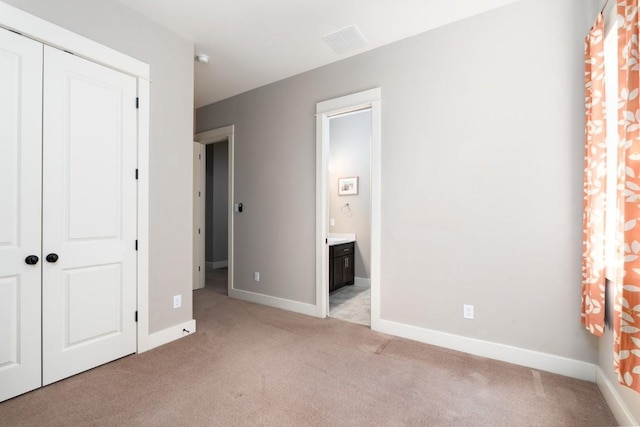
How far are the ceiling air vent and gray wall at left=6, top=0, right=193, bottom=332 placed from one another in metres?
1.40

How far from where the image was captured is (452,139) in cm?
263

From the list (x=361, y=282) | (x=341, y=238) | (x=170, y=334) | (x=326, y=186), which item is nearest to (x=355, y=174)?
(x=341, y=238)

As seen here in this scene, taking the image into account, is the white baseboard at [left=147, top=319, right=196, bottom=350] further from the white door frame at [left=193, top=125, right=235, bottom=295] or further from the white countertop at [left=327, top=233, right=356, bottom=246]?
the white countertop at [left=327, top=233, right=356, bottom=246]

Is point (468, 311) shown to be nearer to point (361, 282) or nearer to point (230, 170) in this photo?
point (361, 282)

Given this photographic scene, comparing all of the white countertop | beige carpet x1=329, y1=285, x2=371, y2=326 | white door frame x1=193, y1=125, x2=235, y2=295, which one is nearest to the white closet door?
white door frame x1=193, y1=125, x2=235, y2=295

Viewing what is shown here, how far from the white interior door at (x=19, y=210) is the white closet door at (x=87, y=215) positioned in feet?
0.18

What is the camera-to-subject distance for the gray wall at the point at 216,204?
6.66 meters

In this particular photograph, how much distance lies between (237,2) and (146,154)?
1463mm

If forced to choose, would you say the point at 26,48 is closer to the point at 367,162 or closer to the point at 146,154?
the point at 146,154

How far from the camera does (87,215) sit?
223cm

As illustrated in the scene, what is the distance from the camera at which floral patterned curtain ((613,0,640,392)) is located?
126 cm

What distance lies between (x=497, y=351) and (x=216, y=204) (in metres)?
5.93

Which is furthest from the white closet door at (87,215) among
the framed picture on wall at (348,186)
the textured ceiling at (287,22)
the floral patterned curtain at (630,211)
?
the framed picture on wall at (348,186)

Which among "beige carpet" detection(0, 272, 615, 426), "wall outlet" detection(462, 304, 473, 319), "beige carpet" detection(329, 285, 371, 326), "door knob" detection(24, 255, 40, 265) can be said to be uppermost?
"door knob" detection(24, 255, 40, 265)
